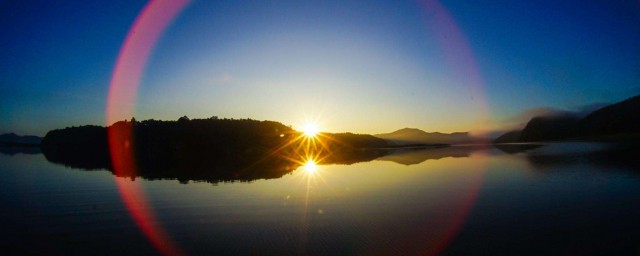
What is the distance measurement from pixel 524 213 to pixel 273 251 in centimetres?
1490

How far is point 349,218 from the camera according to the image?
2056 centimetres

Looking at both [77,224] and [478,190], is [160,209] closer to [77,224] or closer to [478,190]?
[77,224]

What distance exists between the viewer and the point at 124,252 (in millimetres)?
15086

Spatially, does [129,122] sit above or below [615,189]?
above

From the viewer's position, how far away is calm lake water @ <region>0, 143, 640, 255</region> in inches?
599

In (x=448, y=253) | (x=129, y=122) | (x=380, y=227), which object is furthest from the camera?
(x=129, y=122)

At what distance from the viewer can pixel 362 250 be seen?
48.1 feet

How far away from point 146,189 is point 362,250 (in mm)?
27892

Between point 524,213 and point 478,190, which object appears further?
point 478,190

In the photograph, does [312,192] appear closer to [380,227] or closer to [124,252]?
[380,227]

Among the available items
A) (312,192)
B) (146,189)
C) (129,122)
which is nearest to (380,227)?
(312,192)

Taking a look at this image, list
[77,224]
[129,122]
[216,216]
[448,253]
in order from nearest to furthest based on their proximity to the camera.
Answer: [448,253]
[77,224]
[216,216]
[129,122]

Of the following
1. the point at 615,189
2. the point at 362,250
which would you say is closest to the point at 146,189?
the point at 362,250

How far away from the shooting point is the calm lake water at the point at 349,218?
49.9ft
